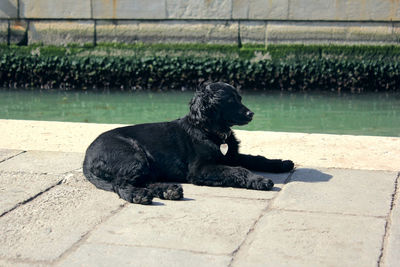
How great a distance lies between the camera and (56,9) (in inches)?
512

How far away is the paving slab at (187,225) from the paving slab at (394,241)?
0.81 m

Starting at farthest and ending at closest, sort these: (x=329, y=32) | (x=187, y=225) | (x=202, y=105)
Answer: (x=329, y=32) < (x=202, y=105) < (x=187, y=225)

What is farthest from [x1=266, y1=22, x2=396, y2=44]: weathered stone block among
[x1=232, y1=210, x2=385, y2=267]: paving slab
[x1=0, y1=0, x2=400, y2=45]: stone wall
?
[x1=232, y1=210, x2=385, y2=267]: paving slab

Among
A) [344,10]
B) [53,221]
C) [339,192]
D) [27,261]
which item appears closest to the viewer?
[27,261]

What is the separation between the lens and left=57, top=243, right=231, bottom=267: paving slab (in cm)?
344

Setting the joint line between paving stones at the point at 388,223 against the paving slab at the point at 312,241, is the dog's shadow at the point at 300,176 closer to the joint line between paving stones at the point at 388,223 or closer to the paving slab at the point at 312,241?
the joint line between paving stones at the point at 388,223

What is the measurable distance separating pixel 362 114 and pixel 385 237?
628 centimetres

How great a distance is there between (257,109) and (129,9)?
3.93 meters

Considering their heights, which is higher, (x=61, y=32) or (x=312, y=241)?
(x=61, y=32)

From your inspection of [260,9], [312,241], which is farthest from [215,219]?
[260,9]

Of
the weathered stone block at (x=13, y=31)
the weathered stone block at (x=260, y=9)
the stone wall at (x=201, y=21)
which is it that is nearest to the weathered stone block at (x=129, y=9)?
the stone wall at (x=201, y=21)

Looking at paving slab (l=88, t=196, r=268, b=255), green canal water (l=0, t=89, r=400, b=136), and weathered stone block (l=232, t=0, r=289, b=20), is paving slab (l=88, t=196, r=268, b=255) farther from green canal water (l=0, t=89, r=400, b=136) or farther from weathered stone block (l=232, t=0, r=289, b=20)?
weathered stone block (l=232, t=0, r=289, b=20)

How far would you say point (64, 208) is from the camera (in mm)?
4395

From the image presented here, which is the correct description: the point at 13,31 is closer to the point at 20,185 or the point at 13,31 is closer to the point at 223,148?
the point at 20,185
